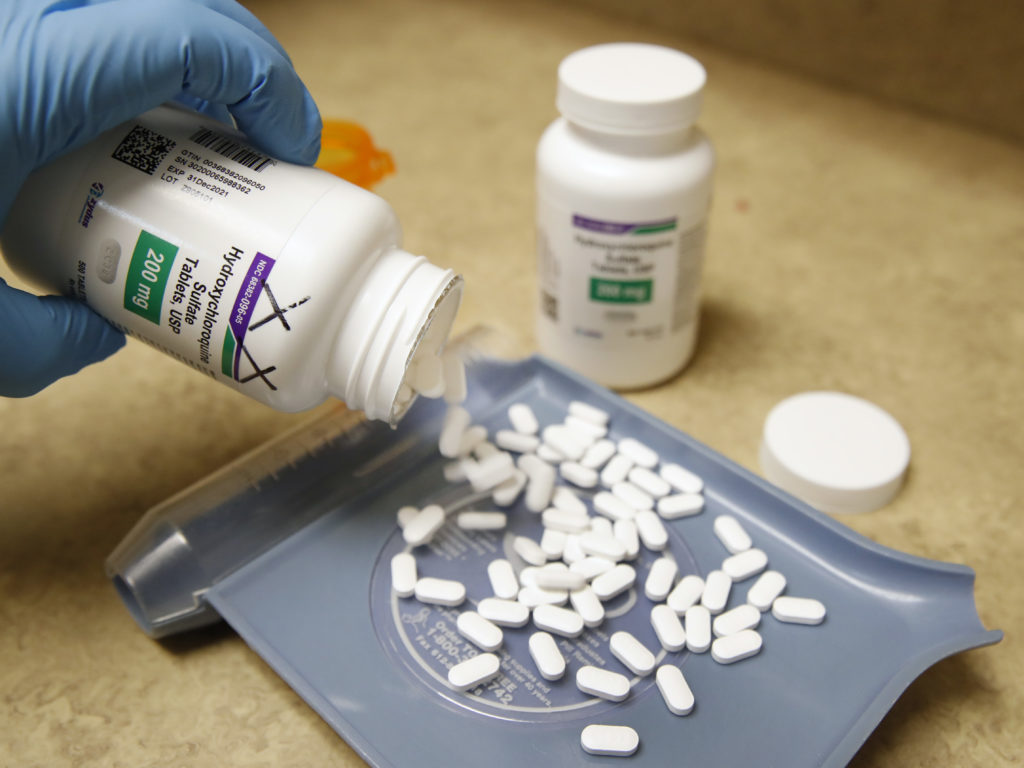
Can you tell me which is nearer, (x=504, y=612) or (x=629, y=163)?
(x=504, y=612)

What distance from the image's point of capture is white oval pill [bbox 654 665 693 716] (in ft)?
2.37

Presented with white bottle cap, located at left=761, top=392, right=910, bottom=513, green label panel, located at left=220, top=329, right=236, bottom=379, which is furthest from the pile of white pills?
green label panel, located at left=220, top=329, right=236, bottom=379

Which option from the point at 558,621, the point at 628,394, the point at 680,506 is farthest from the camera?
the point at 628,394

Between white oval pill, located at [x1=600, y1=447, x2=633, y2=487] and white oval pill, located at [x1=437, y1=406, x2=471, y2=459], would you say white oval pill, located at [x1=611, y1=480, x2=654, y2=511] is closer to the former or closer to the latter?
white oval pill, located at [x1=600, y1=447, x2=633, y2=487]

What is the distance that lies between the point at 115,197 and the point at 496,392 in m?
0.44

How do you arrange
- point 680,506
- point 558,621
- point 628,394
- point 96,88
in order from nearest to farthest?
Answer: point 96,88, point 558,621, point 680,506, point 628,394

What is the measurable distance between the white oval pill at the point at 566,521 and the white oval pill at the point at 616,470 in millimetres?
57

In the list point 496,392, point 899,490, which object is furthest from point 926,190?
point 496,392

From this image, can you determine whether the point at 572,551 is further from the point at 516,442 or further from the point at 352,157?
the point at 352,157

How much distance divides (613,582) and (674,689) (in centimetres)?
11

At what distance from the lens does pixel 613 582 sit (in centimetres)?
81

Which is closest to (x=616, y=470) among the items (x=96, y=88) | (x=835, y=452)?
(x=835, y=452)

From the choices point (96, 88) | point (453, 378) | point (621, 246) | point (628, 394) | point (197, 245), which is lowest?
point (628, 394)

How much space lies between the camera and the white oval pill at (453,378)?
0.92m
